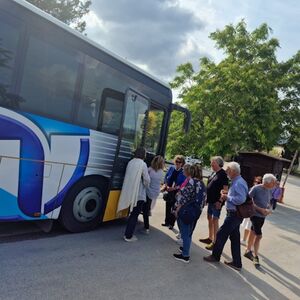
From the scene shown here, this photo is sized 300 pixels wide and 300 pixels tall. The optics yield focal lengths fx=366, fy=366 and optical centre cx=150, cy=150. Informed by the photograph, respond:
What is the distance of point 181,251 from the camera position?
20.7 feet

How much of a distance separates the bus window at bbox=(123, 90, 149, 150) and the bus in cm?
2

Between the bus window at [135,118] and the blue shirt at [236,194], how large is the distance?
2347 mm

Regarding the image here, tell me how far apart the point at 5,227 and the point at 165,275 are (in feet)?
9.91

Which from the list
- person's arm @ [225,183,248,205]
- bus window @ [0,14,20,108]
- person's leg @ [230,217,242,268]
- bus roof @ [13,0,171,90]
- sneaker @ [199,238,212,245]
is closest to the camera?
bus window @ [0,14,20,108]

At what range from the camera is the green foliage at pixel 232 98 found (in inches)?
633

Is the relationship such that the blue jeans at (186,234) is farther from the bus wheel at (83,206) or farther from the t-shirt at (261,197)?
the bus wheel at (83,206)

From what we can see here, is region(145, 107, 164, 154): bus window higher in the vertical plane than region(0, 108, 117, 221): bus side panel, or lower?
higher

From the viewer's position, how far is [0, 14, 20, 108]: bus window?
507 centimetres

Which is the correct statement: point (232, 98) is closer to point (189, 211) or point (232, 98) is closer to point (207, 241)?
point (207, 241)

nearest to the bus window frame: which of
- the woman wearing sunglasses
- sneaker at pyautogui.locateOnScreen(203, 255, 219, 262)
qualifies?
the woman wearing sunglasses

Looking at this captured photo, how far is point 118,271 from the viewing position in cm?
521

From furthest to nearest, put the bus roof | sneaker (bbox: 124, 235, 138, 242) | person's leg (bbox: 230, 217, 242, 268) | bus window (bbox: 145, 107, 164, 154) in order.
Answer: bus window (bbox: 145, 107, 164, 154), sneaker (bbox: 124, 235, 138, 242), person's leg (bbox: 230, 217, 242, 268), the bus roof

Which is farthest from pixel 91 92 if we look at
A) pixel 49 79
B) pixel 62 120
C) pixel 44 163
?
pixel 44 163

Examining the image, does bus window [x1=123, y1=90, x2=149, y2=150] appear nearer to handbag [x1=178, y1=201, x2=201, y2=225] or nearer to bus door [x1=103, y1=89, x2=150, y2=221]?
bus door [x1=103, y1=89, x2=150, y2=221]
